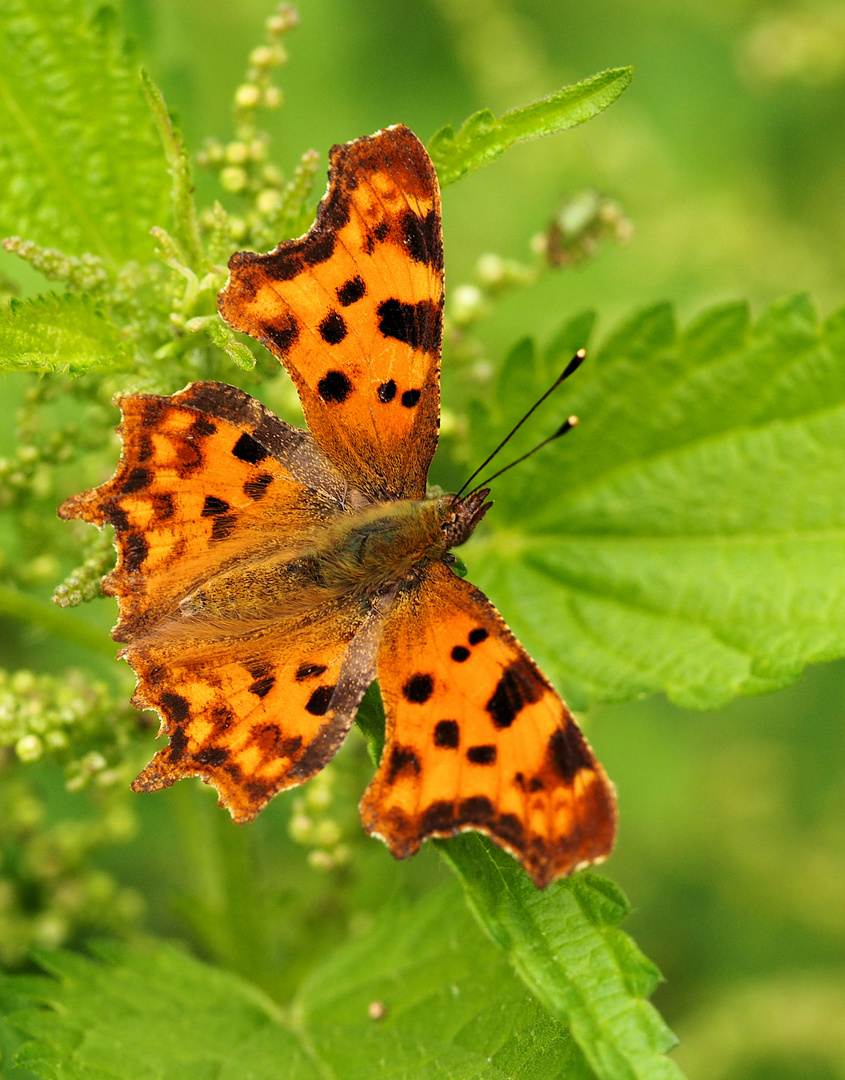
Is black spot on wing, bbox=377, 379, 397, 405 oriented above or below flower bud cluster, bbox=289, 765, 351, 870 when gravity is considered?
above

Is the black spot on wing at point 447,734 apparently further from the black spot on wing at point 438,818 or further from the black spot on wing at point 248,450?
the black spot on wing at point 248,450

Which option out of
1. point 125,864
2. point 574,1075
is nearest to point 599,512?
point 574,1075

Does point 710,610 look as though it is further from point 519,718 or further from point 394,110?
point 394,110

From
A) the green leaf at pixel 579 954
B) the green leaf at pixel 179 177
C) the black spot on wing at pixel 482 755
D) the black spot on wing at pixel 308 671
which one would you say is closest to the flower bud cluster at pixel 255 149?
the green leaf at pixel 179 177

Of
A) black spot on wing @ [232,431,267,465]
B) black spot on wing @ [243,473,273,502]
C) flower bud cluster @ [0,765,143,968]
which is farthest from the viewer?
flower bud cluster @ [0,765,143,968]

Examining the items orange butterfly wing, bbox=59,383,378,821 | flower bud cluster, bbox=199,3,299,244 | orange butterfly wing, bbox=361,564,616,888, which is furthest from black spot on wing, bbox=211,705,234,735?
flower bud cluster, bbox=199,3,299,244

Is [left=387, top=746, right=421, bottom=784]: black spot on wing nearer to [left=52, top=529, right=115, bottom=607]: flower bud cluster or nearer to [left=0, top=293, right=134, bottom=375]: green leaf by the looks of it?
[left=52, top=529, right=115, bottom=607]: flower bud cluster
